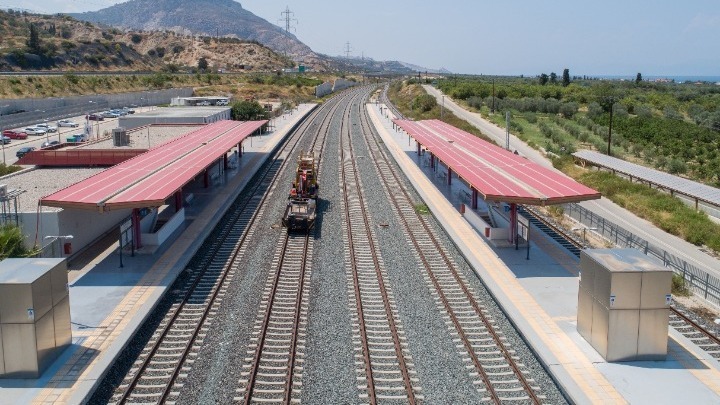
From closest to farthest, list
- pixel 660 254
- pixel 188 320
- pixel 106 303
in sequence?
pixel 188 320
pixel 106 303
pixel 660 254

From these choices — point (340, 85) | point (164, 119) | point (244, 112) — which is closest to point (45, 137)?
point (164, 119)

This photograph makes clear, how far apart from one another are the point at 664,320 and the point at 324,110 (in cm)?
7206

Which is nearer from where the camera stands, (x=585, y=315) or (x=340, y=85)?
(x=585, y=315)

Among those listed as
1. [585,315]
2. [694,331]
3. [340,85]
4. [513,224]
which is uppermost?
[340,85]

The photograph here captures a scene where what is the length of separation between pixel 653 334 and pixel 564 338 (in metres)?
1.82

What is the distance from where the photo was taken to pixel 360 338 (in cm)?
1438

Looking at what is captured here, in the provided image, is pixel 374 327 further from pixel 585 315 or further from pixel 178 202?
pixel 178 202

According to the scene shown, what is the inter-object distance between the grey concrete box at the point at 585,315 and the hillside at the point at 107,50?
10444 cm

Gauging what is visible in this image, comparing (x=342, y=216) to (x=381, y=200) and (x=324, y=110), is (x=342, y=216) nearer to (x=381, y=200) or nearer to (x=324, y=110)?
(x=381, y=200)

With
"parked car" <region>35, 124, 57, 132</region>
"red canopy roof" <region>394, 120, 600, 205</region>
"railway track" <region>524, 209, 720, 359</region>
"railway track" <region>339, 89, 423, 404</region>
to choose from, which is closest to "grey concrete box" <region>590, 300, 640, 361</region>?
"railway track" <region>524, 209, 720, 359</region>

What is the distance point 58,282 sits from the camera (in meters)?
13.2

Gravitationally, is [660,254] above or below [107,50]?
below

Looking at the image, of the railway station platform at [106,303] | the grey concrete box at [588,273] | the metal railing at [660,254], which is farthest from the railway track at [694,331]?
the railway station platform at [106,303]

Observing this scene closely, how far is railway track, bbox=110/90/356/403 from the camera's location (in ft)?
39.4
